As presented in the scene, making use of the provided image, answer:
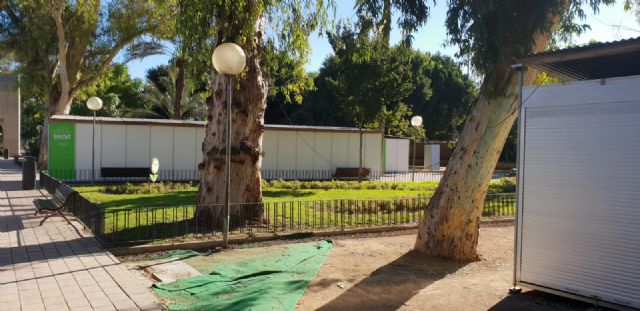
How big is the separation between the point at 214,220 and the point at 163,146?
14184mm

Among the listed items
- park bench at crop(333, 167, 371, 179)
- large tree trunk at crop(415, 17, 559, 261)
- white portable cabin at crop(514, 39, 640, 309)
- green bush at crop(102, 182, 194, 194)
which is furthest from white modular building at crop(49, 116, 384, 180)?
white portable cabin at crop(514, 39, 640, 309)

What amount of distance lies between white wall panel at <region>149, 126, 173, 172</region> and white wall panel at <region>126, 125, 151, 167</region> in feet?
0.84

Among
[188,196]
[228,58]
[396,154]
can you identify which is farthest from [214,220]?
[396,154]

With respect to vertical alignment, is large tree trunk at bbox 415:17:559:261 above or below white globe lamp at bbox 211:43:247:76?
below

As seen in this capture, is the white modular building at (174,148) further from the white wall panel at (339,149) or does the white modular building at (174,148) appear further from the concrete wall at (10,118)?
the concrete wall at (10,118)

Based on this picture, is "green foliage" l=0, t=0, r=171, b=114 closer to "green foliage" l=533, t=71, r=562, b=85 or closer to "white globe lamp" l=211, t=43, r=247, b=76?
"white globe lamp" l=211, t=43, r=247, b=76

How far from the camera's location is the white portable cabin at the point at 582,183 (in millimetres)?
5363

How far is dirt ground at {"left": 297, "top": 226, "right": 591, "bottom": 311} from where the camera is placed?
5.93 metres

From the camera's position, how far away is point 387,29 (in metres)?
10.6

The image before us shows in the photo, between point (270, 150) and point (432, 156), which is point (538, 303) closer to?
point (270, 150)

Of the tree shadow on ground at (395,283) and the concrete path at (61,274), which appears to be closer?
the concrete path at (61,274)

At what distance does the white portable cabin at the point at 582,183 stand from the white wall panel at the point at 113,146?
19475 millimetres

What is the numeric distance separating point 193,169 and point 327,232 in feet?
49.8

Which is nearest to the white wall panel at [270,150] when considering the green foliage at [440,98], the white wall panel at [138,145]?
the white wall panel at [138,145]
